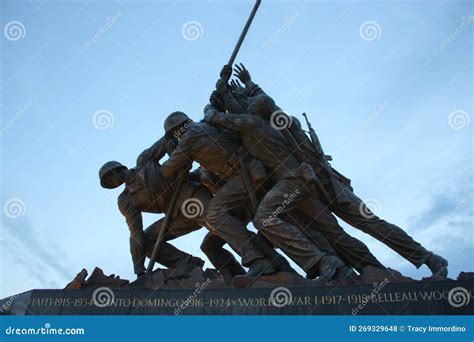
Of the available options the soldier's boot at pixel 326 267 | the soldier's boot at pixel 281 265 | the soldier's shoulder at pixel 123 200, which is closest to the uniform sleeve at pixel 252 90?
the soldier's shoulder at pixel 123 200

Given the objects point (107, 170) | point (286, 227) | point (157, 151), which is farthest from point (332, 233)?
point (107, 170)

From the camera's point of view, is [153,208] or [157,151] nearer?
[153,208]

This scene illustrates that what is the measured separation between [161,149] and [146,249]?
1.96 m

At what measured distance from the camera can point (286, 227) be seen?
Answer: 7.77 meters

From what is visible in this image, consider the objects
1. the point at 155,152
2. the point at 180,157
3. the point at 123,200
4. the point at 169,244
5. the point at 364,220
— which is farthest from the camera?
the point at 155,152

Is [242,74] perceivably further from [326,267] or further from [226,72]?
[326,267]

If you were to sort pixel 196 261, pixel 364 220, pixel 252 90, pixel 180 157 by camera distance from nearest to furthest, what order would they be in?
pixel 364 220 < pixel 180 157 < pixel 196 261 < pixel 252 90

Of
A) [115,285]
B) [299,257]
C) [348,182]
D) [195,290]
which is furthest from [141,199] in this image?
[348,182]

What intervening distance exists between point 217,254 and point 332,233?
7.28ft

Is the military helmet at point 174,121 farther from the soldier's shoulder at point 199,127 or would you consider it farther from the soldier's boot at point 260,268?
the soldier's boot at point 260,268

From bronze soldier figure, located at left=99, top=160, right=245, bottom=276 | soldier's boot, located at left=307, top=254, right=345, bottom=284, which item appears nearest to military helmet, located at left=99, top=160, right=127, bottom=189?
bronze soldier figure, located at left=99, top=160, right=245, bottom=276

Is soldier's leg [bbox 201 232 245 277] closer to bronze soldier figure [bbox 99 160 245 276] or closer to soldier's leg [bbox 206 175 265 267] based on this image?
bronze soldier figure [bbox 99 160 245 276]

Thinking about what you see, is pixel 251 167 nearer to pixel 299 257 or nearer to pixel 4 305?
pixel 299 257

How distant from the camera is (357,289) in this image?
6.81m
